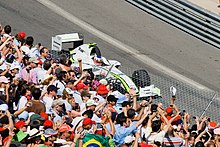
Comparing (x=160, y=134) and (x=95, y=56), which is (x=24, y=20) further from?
(x=160, y=134)

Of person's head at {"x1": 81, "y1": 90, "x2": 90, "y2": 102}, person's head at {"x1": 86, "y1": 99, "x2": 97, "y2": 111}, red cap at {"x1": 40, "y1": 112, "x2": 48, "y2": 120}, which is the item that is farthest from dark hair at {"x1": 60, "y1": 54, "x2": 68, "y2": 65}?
red cap at {"x1": 40, "y1": 112, "x2": 48, "y2": 120}

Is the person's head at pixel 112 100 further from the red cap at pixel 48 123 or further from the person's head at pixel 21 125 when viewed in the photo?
the person's head at pixel 21 125

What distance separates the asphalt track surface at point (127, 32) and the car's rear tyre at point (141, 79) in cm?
234

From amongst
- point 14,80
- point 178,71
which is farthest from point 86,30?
point 14,80

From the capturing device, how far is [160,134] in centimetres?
1301

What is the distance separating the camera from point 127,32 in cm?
2234

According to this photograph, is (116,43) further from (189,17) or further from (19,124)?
(19,124)

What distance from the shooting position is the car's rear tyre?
1687 centimetres

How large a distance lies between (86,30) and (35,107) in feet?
28.9

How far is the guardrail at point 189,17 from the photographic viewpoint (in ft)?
70.7

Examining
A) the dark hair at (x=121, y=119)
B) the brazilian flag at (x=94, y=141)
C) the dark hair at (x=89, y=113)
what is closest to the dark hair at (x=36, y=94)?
the dark hair at (x=89, y=113)

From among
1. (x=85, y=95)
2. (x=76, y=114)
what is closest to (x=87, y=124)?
(x=76, y=114)

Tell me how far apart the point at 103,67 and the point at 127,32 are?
188 inches

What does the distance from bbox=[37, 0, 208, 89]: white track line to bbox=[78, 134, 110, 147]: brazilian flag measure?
750cm
